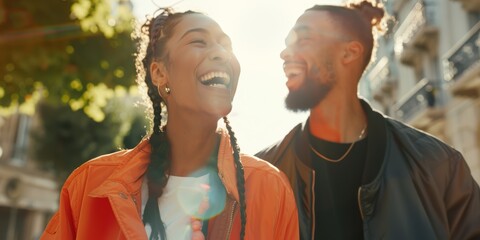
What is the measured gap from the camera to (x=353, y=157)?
10.8 ft

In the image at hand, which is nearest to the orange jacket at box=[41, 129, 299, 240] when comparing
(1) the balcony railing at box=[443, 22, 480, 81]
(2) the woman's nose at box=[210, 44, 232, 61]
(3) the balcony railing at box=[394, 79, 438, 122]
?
(2) the woman's nose at box=[210, 44, 232, 61]

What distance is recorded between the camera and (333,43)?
357cm

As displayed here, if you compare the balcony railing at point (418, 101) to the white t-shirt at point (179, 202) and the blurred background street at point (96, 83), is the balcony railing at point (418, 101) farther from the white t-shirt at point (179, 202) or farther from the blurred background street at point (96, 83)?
the white t-shirt at point (179, 202)

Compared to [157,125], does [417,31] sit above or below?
below

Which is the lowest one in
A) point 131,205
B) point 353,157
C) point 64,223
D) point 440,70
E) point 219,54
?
point 440,70

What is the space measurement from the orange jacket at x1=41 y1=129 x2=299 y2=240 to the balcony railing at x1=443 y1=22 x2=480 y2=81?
14060 millimetres

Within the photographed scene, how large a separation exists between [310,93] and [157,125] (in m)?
1.02

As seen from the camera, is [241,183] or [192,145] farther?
[192,145]

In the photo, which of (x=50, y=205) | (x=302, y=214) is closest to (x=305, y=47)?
(x=302, y=214)

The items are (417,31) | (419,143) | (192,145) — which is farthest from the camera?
(417,31)

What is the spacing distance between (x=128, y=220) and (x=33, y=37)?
768 cm

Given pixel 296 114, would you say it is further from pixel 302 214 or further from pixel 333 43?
pixel 302 214

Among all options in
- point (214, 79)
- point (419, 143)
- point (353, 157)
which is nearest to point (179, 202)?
point (214, 79)

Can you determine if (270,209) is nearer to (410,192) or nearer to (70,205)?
(70,205)
